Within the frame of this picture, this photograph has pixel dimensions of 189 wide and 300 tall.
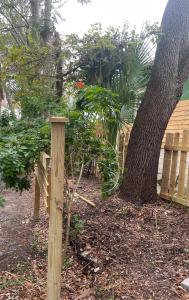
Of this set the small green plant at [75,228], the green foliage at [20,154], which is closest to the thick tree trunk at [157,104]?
the small green plant at [75,228]

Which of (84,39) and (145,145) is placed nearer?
(145,145)

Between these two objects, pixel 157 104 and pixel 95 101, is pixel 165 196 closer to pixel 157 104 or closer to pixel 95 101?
pixel 157 104

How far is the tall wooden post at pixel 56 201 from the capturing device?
70.5 inches

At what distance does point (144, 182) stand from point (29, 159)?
83.6 inches

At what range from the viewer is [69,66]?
237 inches

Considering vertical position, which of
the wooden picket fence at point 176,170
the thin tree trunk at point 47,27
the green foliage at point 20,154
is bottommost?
the wooden picket fence at point 176,170

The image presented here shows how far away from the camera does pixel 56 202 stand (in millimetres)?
1849

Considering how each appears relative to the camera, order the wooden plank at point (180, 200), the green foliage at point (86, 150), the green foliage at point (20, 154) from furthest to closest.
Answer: the wooden plank at point (180, 200)
the green foliage at point (86, 150)
the green foliage at point (20, 154)

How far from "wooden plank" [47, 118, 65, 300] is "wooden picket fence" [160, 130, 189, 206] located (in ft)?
7.88

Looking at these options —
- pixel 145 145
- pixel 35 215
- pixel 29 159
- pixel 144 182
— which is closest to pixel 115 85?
pixel 145 145

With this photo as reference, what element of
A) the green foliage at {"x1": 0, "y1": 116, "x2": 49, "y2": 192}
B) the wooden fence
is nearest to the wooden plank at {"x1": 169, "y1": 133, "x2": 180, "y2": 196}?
the green foliage at {"x1": 0, "y1": 116, "x2": 49, "y2": 192}

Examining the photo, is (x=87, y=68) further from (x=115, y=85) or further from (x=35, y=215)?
(x=35, y=215)

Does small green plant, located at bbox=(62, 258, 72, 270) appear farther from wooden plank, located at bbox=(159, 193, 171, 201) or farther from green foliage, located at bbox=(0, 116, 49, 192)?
wooden plank, located at bbox=(159, 193, 171, 201)

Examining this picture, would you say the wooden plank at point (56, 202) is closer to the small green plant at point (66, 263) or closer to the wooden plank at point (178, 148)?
the small green plant at point (66, 263)
